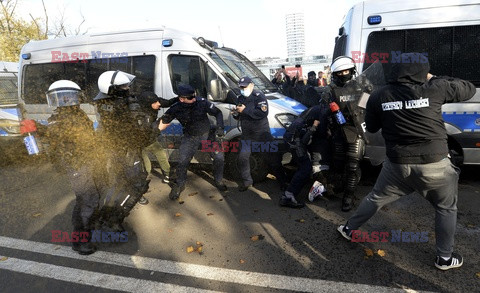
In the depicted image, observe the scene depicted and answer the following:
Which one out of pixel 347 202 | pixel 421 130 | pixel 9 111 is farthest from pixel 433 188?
pixel 9 111

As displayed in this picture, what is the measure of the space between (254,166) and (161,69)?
2263mm

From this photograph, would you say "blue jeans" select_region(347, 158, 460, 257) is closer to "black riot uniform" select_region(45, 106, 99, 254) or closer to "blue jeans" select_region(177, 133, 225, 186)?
"blue jeans" select_region(177, 133, 225, 186)

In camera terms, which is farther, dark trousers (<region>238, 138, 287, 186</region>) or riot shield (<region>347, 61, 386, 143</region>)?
dark trousers (<region>238, 138, 287, 186</region>)

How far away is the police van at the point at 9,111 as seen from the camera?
6.55 meters

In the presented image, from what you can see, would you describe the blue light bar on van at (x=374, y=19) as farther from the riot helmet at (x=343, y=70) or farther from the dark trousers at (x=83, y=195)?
the dark trousers at (x=83, y=195)

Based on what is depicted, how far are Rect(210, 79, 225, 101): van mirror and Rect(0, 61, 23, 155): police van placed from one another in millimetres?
3248

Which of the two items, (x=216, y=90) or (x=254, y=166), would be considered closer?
(x=216, y=90)

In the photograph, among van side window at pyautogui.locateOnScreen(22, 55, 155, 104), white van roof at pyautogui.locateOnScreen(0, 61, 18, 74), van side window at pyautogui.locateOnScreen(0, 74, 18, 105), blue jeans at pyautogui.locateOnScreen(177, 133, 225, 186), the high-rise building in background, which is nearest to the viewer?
blue jeans at pyautogui.locateOnScreen(177, 133, 225, 186)

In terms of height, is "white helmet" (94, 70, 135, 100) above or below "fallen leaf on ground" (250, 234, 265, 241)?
above

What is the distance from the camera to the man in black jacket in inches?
92.4

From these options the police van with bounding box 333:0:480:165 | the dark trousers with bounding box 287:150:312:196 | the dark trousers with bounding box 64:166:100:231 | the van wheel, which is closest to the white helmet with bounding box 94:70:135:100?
the dark trousers with bounding box 64:166:100:231

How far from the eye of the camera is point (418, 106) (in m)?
2.34

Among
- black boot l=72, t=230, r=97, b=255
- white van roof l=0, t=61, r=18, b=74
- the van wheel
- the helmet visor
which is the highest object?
white van roof l=0, t=61, r=18, b=74

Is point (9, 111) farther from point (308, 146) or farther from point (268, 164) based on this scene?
point (308, 146)
